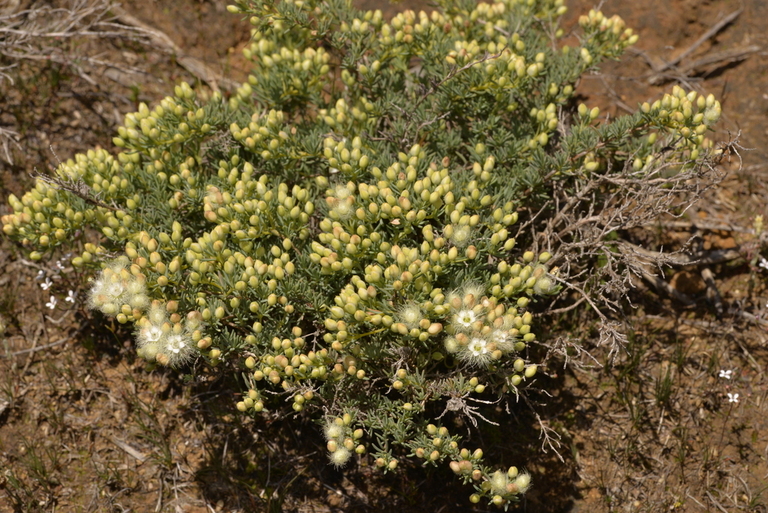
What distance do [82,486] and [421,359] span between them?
249cm

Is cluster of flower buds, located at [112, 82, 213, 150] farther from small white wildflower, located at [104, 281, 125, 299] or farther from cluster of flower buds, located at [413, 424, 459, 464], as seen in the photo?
cluster of flower buds, located at [413, 424, 459, 464]

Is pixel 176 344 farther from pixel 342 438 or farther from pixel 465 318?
pixel 465 318

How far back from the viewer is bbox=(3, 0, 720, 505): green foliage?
324 centimetres

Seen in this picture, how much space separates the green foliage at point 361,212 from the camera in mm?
3244

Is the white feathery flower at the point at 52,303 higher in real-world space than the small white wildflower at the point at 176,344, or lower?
lower

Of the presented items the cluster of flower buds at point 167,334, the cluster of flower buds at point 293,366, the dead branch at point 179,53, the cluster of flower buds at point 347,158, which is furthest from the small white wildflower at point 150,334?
the dead branch at point 179,53

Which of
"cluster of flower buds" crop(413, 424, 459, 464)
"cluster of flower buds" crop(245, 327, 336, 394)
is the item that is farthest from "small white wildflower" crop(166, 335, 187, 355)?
"cluster of flower buds" crop(413, 424, 459, 464)

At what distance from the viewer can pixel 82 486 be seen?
413cm

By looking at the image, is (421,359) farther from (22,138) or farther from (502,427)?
(22,138)

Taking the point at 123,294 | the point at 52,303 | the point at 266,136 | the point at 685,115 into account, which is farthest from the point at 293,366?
the point at 685,115

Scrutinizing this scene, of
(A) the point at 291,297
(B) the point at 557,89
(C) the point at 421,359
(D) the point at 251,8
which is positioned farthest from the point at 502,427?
(D) the point at 251,8

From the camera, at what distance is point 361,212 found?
3316mm

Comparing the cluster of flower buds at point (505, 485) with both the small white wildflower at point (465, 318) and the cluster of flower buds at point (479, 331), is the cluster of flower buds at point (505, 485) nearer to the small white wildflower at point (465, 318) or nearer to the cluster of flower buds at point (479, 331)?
the cluster of flower buds at point (479, 331)

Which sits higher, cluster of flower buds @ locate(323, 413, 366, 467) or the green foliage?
the green foliage
